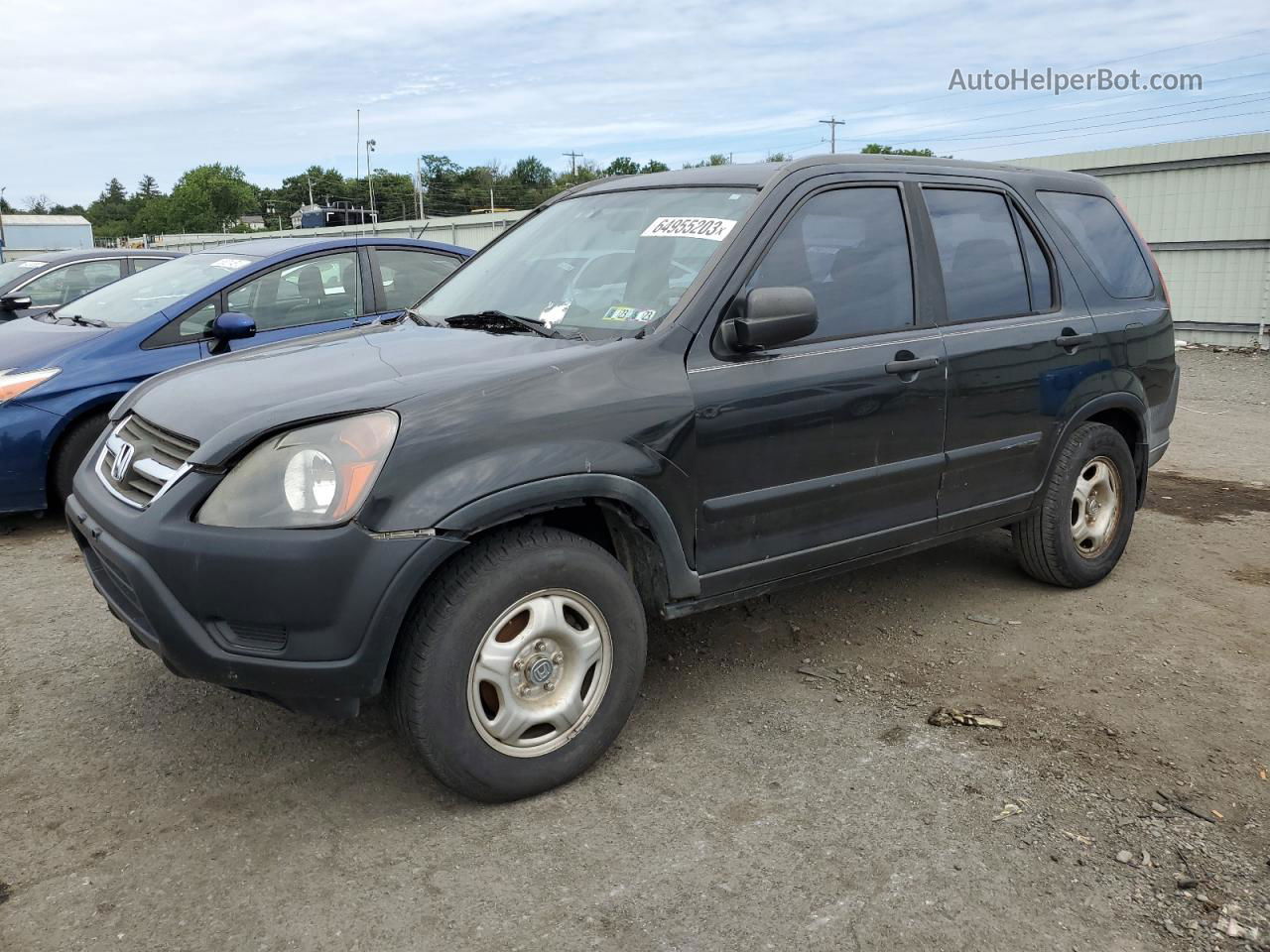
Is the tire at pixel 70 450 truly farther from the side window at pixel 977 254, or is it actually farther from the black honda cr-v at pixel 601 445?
the side window at pixel 977 254

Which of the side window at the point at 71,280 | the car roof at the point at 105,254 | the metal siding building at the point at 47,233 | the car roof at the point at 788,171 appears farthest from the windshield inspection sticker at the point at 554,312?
the metal siding building at the point at 47,233

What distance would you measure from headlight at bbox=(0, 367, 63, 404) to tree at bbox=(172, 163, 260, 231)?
120631 millimetres

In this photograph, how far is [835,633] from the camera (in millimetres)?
4277

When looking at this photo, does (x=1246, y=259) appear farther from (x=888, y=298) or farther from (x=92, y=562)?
(x=92, y=562)

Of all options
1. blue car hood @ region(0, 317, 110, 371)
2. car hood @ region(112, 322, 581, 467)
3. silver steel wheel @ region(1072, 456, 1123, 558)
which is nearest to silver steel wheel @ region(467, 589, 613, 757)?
car hood @ region(112, 322, 581, 467)

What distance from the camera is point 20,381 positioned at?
5562 mm

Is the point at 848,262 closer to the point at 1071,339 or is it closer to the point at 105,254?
the point at 1071,339

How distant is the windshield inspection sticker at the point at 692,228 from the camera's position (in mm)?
3457

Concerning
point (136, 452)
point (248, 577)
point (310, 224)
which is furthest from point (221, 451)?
point (310, 224)

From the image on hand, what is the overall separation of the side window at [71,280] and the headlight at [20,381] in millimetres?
5967

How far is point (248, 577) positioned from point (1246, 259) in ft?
47.2

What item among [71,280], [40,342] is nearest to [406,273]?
[40,342]

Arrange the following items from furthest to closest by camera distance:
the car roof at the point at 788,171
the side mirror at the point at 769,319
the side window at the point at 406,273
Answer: the side window at the point at 406,273, the car roof at the point at 788,171, the side mirror at the point at 769,319

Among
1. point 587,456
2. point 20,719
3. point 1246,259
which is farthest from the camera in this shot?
point 1246,259
